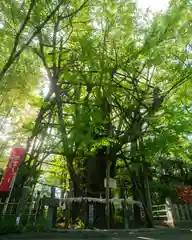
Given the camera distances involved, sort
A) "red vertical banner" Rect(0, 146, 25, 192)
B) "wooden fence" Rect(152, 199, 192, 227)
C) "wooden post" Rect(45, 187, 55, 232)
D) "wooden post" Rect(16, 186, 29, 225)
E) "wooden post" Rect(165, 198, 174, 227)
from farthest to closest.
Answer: "wooden post" Rect(165, 198, 174, 227) < "wooden fence" Rect(152, 199, 192, 227) < "red vertical banner" Rect(0, 146, 25, 192) < "wooden post" Rect(45, 187, 55, 232) < "wooden post" Rect(16, 186, 29, 225)

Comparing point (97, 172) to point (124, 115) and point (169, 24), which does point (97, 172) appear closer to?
point (124, 115)

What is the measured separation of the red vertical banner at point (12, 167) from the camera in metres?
5.84

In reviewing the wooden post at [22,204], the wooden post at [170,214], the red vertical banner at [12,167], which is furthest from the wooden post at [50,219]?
the wooden post at [170,214]

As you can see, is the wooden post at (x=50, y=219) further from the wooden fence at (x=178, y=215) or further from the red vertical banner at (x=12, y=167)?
the wooden fence at (x=178, y=215)

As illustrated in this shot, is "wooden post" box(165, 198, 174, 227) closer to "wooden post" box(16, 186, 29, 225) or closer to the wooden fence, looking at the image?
the wooden fence

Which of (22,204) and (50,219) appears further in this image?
(50,219)

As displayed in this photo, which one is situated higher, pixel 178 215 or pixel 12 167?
pixel 12 167

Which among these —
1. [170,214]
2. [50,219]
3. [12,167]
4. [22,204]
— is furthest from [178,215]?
[12,167]

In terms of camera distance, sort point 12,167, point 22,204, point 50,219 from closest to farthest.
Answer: point 22,204
point 50,219
point 12,167

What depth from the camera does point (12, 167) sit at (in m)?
6.21

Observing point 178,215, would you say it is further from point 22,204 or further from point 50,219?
point 22,204

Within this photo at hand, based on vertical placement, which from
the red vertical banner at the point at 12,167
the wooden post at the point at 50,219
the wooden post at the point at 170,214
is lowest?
the wooden post at the point at 50,219

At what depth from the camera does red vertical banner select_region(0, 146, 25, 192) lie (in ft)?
19.2

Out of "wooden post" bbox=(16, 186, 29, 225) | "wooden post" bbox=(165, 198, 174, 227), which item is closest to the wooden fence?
"wooden post" bbox=(165, 198, 174, 227)
